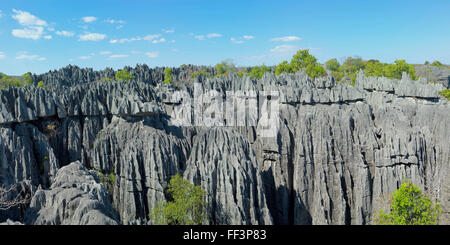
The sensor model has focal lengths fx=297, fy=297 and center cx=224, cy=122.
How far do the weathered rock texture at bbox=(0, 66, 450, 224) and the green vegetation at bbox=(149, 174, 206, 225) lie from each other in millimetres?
684

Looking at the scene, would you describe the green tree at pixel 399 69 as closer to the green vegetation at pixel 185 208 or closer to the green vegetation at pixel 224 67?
the green vegetation at pixel 224 67

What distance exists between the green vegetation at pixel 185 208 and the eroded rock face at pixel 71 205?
381cm

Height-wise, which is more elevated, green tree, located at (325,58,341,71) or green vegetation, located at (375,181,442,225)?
green tree, located at (325,58,341,71)

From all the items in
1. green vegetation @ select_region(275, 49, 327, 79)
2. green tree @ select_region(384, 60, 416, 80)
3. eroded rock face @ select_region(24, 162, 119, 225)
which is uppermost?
green vegetation @ select_region(275, 49, 327, 79)

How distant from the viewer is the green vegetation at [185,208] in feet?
56.1

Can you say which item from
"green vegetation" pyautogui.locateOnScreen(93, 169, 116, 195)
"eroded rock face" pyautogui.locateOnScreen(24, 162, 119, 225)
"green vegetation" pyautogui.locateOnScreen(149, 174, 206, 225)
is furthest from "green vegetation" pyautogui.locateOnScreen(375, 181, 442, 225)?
"green vegetation" pyautogui.locateOnScreen(93, 169, 116, 195)

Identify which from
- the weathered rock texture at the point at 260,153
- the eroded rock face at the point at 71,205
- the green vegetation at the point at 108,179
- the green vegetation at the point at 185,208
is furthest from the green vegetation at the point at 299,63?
the eroded rock face at the point at 71,205

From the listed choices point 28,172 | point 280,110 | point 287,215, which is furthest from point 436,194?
point 28,172

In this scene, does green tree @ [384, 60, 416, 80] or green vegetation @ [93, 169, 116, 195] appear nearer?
green vegetation @ [93, 169, 116, 195]

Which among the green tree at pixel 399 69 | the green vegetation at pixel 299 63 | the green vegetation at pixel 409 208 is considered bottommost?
the green vegetation at pixel 409 208

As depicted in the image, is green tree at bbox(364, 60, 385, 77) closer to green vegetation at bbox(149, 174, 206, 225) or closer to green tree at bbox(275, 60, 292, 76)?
green tree at bbox(275, 60, 292, 76)

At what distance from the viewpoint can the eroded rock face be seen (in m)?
11.8

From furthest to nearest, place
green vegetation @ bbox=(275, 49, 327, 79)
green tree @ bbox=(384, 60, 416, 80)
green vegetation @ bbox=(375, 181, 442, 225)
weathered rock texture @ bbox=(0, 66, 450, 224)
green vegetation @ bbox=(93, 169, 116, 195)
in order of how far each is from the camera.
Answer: green vegetation @ bbox=(275, 49, 327, 79)
green tree @ bbox=(384, 60, 416, 80)
green vegetation @ bbox=(93, 169, 116, 195)
weathered rock texture @ bbox=(0, 66, 450, 224)
green vegetation @ bbox=(375, 181, 442, 225)
